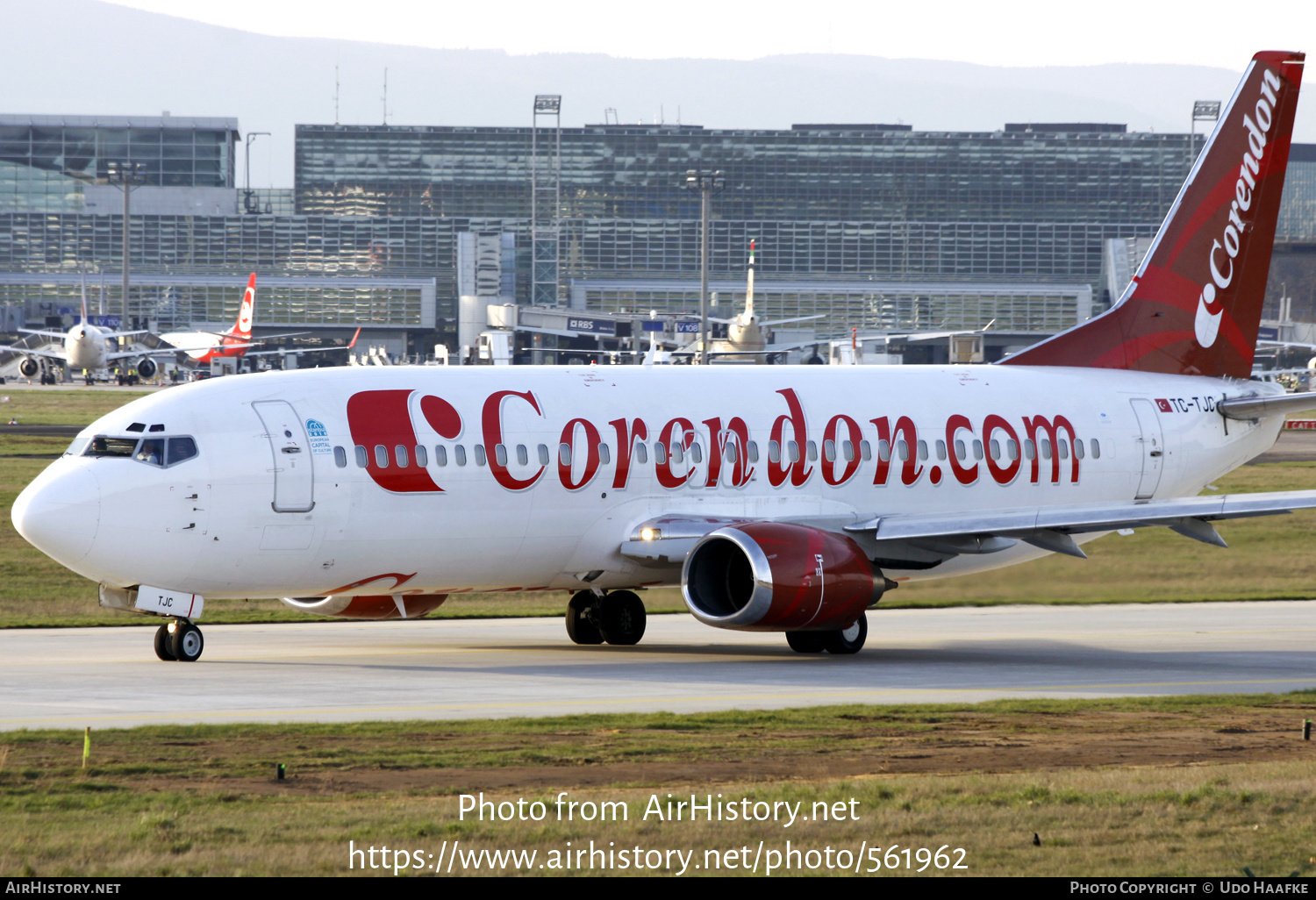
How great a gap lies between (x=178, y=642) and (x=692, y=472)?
823cm

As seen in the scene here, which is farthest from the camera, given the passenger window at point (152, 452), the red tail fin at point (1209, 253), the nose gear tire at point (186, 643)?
the red tail fin at point (1209, 253)

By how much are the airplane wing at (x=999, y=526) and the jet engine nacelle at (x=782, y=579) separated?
78cm

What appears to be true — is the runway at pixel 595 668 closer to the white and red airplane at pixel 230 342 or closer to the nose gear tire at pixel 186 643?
the nose gear tire at pixel 186 643

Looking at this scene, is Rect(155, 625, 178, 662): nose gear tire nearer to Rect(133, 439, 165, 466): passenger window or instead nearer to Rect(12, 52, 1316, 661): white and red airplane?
Rect(12, 52, 1316, 661): white and red airplane

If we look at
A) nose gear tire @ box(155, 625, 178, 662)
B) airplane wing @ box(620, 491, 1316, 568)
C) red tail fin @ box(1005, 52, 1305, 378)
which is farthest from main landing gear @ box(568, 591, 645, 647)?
red tail fin @ box(1005, 52, 1305, 378)

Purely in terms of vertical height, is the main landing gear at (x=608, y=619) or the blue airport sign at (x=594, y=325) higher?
the blue airport sign at (x=594, y=325)

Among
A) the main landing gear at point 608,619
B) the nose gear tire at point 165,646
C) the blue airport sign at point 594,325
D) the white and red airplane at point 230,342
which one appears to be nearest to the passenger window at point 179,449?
the nose gear tire at point 165,646

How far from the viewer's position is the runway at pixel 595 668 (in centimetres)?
2028

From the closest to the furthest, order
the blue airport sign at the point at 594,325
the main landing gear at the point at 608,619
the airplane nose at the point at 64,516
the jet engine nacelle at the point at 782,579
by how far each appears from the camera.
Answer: the airplane nose at the point at 64,516, the jet engine nacelle at the point at 782,579, the main landing gear at the point at 608,619, the blue airport sign at the point at 594,325

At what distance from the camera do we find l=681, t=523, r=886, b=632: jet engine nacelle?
24.2m

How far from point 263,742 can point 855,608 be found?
34.7 feet

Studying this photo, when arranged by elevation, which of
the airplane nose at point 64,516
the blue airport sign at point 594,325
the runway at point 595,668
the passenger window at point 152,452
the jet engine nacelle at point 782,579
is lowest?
the runway at point 595,668

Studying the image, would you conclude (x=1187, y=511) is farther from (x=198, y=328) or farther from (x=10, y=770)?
(x=198, y=328)

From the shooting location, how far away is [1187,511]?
25141mm
